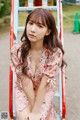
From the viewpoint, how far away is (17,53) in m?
3.04

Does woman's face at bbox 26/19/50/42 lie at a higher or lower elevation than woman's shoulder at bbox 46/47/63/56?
higher

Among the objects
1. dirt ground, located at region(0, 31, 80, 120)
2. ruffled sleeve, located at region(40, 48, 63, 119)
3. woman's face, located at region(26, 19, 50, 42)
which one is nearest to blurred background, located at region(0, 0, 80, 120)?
dirt ground, located at region(0, 31, 80, 120)

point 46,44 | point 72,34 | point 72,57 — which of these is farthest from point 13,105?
point 72,34

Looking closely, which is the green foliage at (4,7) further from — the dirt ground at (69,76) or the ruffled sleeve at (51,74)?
the ruffled sleeve at (51,74)

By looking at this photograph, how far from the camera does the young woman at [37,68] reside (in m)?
2.94

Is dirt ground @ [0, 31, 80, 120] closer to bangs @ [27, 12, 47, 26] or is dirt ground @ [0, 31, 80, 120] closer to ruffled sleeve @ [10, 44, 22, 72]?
ruffled sleeve @ [10, 44, 22, 72]

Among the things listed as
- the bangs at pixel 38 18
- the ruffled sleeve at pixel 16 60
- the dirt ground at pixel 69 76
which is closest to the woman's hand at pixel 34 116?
the ruffled sleeve at pixel 16 60

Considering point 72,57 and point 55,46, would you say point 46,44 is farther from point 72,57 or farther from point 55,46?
point 72,57

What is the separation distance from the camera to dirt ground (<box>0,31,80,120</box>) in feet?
14.1

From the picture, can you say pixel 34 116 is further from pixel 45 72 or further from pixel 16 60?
pixel 16 60

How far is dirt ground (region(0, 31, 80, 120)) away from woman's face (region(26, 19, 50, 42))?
142 cm

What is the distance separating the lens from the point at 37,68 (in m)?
3.03

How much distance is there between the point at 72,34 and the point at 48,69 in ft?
20.2

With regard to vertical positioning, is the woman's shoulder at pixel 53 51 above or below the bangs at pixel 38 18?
below
